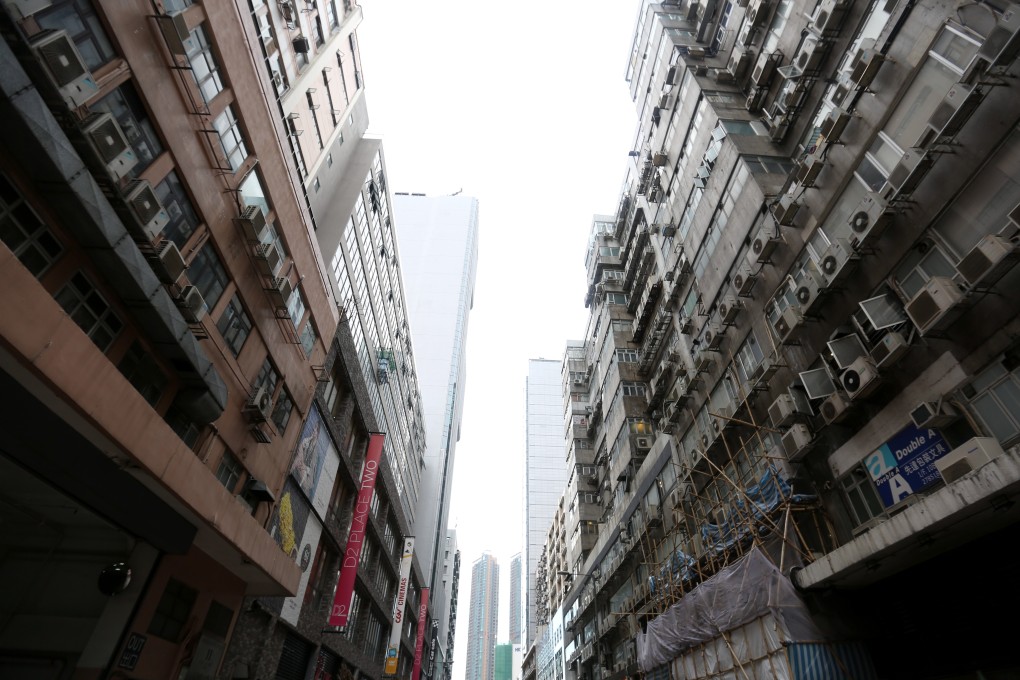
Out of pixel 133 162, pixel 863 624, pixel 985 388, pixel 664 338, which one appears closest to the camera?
pixel 985 388

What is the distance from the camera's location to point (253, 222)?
44.3 feet

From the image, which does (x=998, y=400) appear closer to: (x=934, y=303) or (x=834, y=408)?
(x=934, y=303)

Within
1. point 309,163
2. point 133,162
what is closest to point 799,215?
point 133,162

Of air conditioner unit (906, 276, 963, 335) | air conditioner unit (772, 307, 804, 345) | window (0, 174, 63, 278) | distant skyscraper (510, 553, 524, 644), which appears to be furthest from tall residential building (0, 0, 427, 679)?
distant skyscraper (510, 553, 524, 644)

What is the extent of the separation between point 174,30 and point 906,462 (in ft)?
56.4

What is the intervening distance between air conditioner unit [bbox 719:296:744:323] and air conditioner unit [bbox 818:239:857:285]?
14.6 ft

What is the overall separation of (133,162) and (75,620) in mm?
9009

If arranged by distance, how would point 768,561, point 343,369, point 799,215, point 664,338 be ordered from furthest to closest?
point 664,338, point 343,369, point 799,215, point 768,561

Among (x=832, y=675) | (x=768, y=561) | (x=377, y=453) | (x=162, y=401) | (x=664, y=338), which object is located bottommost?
(x=832, y=675)

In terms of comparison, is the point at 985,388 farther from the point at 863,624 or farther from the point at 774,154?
the point at 774,154

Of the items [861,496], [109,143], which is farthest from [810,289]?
[109,143]

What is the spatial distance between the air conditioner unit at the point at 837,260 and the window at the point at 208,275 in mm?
14855

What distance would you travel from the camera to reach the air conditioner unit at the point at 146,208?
937cm

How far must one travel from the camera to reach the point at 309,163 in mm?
26891
